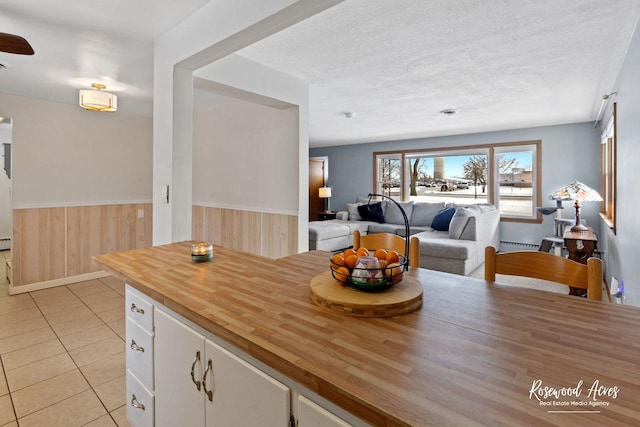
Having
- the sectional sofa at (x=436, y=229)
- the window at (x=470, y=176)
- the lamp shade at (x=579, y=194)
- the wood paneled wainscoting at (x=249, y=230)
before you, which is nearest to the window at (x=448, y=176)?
the window at (x=470, y=176)

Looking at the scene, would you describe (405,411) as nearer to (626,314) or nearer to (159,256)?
(626,314)

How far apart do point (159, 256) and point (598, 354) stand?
1.90m

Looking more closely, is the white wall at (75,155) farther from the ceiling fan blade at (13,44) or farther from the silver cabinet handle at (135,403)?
the silver cabinet handle at (135,403)

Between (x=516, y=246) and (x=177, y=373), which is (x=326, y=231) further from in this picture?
(x=177, y=373)

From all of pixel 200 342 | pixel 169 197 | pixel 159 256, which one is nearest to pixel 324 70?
pixel 169 197

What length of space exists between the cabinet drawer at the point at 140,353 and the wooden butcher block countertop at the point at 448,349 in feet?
0.86

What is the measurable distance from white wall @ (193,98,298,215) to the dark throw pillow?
350 centimetres

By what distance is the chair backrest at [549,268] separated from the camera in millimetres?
1174

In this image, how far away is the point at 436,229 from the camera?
612 centimetres

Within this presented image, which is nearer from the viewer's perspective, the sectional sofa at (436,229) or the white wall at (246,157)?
the white wall at (246,157)

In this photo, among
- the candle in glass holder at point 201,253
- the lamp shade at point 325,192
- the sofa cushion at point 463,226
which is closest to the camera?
the candle in glass holder at point 201,253

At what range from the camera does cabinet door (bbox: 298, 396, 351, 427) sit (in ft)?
2.43

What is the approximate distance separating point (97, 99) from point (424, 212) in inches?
219

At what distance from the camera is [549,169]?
580cm
